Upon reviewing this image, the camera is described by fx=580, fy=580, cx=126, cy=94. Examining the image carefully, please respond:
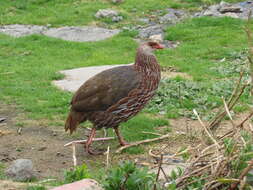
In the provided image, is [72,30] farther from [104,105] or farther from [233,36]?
[104,105]

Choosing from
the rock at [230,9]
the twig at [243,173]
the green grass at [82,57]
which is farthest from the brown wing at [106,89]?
the rock at [230,9]

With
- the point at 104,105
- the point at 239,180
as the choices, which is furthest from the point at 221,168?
the point at 104,105

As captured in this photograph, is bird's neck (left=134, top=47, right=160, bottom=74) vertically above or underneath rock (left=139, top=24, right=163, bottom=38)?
above

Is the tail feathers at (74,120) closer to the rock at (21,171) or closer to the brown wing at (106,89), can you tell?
the brown wing at (106,89)

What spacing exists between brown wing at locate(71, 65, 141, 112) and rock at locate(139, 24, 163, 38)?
739 cm

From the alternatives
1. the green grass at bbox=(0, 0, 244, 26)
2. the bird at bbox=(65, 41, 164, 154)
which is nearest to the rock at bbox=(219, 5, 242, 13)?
the green grass at bbox=(0, 0, 244, 26)

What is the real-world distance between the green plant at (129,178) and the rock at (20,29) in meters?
11.7

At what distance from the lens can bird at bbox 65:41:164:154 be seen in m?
7.48

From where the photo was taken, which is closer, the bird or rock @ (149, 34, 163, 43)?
the bird

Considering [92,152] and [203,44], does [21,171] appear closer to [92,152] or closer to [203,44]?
[92,152]

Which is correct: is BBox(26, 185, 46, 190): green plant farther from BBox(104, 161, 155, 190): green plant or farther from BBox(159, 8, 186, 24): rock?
BBox(159, 8, 186, 24): rock

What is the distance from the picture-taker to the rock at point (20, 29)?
51.1 feet

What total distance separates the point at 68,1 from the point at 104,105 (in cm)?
1139

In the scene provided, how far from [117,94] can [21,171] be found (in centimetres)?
171
